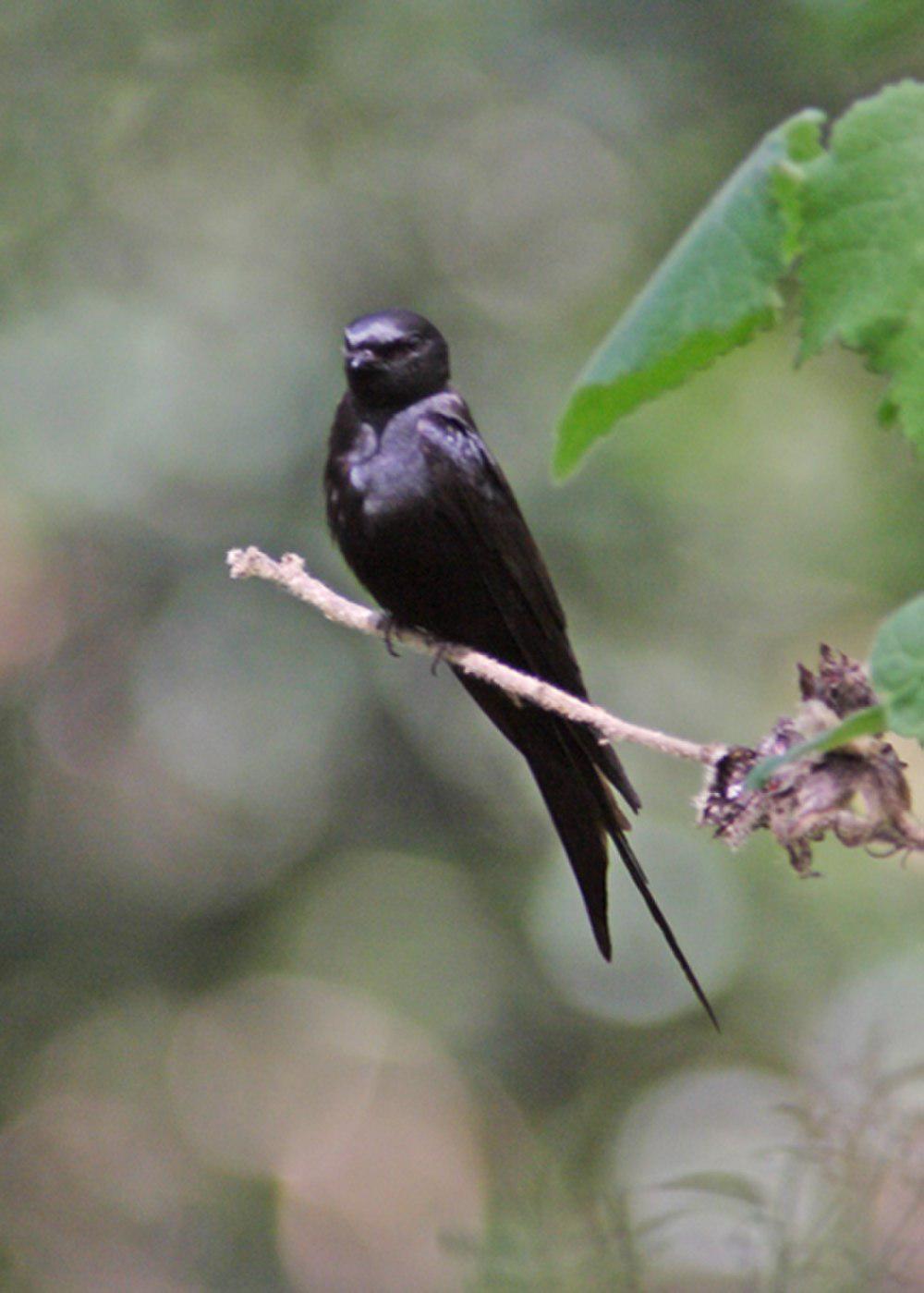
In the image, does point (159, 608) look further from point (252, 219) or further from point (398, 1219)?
point (398, 1219)

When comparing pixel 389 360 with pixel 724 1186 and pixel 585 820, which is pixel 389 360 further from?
pixel 724 1186

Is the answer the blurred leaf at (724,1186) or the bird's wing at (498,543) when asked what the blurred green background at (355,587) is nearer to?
the bird's wing at (498,543)

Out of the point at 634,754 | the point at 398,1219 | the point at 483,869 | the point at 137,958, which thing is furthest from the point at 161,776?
the point at 398,1219

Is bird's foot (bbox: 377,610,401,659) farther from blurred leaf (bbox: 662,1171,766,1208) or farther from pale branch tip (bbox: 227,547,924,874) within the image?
pale branch tip (bbox: 227,547,924,874)

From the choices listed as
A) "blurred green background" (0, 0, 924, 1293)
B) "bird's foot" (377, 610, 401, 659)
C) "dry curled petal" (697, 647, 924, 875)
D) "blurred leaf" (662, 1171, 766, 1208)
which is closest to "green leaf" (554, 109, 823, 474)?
"dry curled petal" (697, 647, 924, 875)

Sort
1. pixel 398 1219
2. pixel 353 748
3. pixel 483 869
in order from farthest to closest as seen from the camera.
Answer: pixel 398 1219 → pixel 483 869 → pixel 353 748

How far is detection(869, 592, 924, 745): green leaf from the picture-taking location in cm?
91

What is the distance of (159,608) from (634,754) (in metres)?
1.15

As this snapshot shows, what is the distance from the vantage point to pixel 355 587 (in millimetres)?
3584

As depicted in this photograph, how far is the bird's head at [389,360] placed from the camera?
3.01 m

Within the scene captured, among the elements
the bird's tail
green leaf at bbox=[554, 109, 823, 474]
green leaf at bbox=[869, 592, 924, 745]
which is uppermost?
the bird's tail

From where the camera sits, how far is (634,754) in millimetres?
3896

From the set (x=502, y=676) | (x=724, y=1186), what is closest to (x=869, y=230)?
(x=502, y=676)

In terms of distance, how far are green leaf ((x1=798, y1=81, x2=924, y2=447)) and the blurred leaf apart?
1.30m
